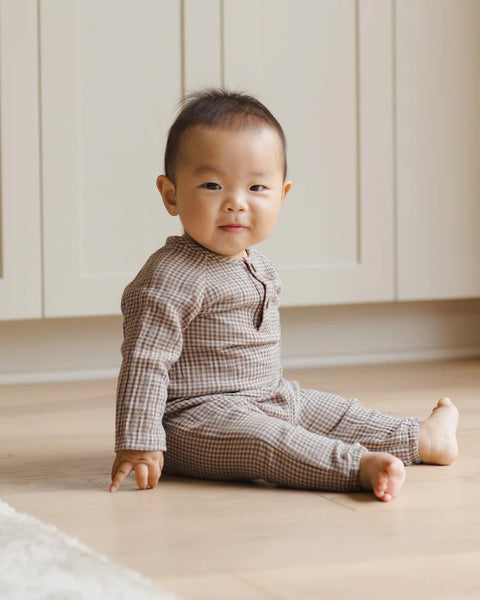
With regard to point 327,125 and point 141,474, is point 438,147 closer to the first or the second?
point 327,125

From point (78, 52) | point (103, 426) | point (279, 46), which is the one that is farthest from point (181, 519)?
point (279, 46)

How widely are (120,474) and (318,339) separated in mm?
1235

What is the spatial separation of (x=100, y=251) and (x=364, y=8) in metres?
0.77

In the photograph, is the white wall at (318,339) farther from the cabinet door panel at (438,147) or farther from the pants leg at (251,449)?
the pants leg at (251,449)

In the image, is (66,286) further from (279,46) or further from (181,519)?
(181,519)

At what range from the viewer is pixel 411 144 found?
89.4 inches

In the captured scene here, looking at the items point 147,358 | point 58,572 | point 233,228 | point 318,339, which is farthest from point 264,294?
point 318,339

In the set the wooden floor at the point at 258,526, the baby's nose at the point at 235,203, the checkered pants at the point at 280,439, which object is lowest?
the wooden floor at the point at 258,526

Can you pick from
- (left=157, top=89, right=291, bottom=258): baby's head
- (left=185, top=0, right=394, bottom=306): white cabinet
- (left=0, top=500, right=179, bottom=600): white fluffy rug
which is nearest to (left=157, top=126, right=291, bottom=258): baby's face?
(left=157, top=89, right=291, bottom=258): baby's head

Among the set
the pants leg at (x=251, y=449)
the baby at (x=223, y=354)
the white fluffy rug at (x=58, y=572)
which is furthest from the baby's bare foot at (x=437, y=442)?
the white fluffy rug at (x=58, y=572)

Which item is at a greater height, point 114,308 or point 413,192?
point 413,192

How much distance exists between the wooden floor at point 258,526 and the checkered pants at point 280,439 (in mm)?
20

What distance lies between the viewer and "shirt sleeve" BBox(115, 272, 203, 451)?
119 cm

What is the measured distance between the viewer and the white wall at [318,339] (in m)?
2.14
